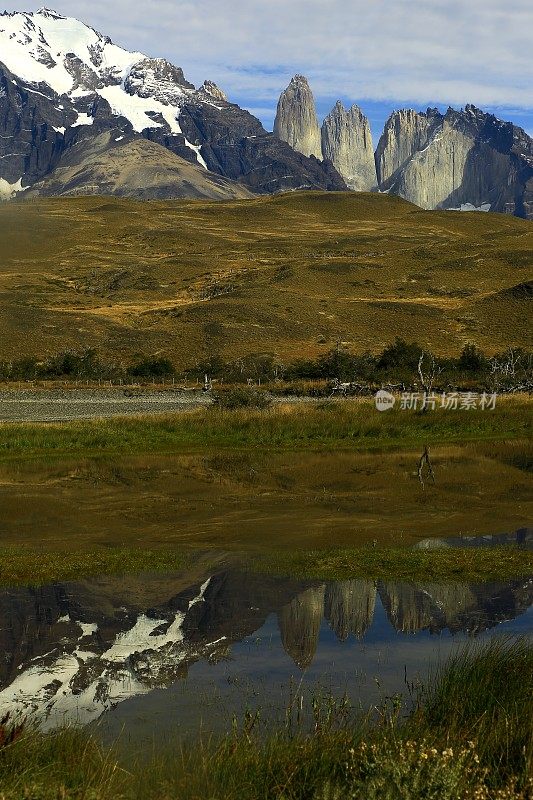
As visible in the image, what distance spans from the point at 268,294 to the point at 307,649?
92.2 m

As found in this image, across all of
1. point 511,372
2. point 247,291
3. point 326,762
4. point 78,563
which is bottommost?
point 78,563

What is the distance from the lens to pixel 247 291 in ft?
347

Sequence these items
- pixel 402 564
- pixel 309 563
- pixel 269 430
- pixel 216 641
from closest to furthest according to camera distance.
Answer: pixel 216 641 < pixel 402 564 < pixel 309 563 < pixel 269 430

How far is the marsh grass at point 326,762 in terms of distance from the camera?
275 inches

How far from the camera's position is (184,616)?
1416 cm

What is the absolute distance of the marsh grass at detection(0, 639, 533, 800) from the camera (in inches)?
275

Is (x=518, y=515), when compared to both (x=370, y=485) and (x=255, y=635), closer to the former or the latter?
(x=370, y=485)

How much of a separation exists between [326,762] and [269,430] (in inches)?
1222

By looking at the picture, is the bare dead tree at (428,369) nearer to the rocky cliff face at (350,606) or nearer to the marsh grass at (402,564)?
the marsh grass at (402,564)

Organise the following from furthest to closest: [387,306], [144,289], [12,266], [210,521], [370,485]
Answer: [12,266] < [144,289] < [387,306] < [370,485] < [210,521]

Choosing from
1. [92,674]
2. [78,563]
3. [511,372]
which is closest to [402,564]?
[78,563]

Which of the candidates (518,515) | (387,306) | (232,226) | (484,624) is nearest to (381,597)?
(484,624)

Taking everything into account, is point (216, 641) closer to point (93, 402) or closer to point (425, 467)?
point (425, 467)

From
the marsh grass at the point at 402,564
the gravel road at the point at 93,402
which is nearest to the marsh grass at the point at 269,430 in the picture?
the gravel road at the point at 93,402
